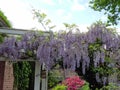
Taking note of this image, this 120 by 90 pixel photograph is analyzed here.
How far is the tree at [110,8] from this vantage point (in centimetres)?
1986

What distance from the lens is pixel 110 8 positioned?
20156mm

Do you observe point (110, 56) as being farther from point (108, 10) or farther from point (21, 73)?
point (108, 10)

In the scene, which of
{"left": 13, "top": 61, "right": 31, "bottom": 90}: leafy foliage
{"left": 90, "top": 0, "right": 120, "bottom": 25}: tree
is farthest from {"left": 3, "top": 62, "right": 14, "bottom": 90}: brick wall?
{"left": 90, "top": 0, "right": 120, "bottom": 25}: tree

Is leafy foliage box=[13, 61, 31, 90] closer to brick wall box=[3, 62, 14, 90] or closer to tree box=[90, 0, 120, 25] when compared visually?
brick wall box=[3, 62, 14, 90]

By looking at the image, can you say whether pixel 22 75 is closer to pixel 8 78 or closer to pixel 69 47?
pixel 8 78

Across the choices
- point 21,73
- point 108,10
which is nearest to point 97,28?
point 21,73

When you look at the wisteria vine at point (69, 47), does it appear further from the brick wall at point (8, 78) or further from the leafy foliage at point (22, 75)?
the leafy foliage at point (22, 75)

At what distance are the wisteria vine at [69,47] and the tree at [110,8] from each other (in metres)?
10.9

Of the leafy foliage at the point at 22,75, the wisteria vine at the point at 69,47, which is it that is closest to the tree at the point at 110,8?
the leafy foliage at the point at 22,75

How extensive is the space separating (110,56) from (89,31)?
3.08 feet

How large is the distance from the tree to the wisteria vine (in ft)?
35.9

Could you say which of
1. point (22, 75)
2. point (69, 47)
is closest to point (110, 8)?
point (22, 75)

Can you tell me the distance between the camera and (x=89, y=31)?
884cm

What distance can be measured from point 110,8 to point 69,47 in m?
12.0
